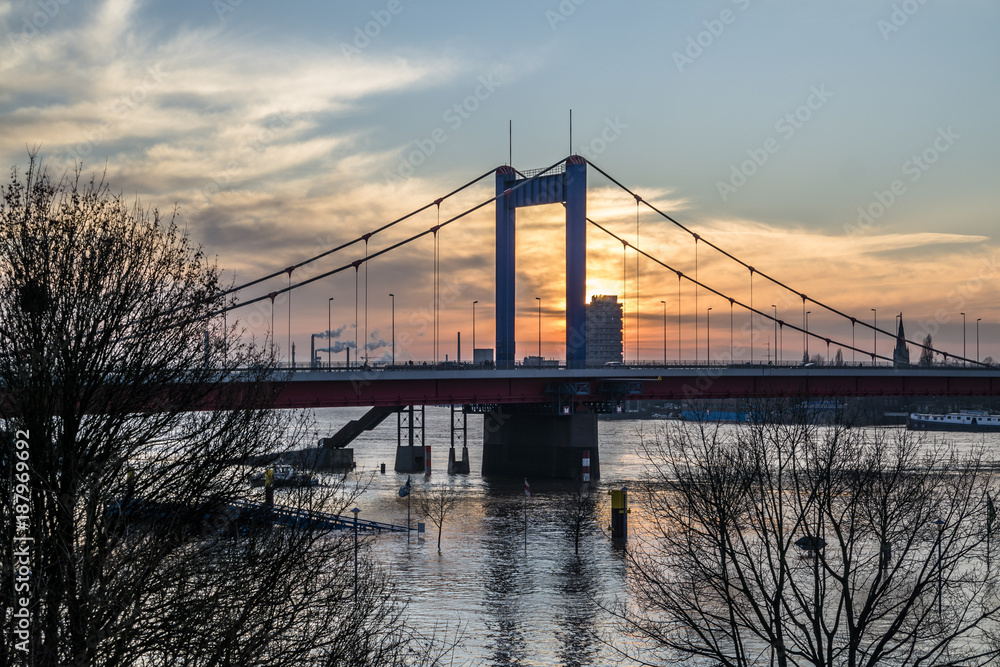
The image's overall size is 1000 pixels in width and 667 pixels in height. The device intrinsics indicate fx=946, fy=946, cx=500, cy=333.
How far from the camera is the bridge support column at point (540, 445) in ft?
250

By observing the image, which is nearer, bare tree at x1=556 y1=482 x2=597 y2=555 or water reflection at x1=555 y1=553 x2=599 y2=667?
water reflection at x1=555 y1=553 x2=599 y2=667

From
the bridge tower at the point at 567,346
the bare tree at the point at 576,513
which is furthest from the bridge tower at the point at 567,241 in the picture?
the bare tree at the point at 576,513

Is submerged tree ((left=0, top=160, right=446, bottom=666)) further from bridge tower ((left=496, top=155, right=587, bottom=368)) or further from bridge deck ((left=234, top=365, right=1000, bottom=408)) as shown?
bridge tower ((left=496, top=155, right=587, bottom=368))

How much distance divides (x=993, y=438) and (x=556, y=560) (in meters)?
121

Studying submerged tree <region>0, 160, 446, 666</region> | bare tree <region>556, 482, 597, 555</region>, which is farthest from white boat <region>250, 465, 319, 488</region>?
bare tree <region>556, 482, 597, 555</region>

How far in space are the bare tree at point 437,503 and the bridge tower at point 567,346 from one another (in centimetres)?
978

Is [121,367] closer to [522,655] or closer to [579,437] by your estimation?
[522,655]

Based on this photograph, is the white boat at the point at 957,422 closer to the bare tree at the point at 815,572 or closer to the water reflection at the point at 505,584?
the water reflection at the point at 505,584

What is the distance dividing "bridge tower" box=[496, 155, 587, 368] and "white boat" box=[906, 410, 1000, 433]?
360ft

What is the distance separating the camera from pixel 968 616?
30625 millimetres

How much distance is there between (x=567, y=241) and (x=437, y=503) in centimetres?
2798

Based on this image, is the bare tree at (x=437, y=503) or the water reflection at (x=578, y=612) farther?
the bare tree at (x=437, y=503)

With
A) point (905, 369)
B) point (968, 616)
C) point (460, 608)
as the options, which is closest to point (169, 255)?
point (460, 608)

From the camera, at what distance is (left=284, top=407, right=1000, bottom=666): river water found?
27.9 metres
